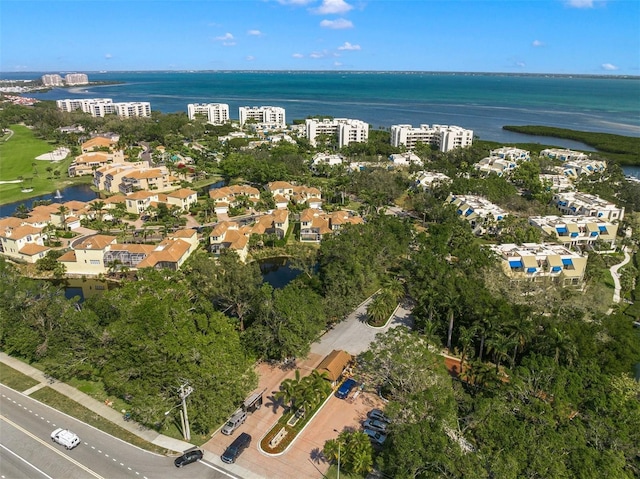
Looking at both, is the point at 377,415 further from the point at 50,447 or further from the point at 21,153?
the point at 21,153

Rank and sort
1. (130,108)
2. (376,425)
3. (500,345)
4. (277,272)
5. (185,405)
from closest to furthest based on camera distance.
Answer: (185,405), (376,425), (500,345), (277,272), (130,108)

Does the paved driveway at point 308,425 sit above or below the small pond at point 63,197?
below

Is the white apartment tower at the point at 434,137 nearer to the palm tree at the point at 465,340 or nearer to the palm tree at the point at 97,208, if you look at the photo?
the palm tree at the point at 97,208

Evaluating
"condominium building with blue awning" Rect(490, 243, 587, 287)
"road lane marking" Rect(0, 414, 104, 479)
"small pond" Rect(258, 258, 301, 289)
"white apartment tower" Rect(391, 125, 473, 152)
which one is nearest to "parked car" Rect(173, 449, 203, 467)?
"road lane marking" Rect(0, 414, 104, 479)

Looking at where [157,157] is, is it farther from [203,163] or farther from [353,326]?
[353,326]

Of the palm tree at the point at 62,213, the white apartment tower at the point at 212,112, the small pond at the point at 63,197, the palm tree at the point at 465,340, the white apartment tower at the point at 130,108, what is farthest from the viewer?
the white apartment tower at the point at 130,108

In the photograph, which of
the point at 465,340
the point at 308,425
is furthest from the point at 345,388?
the point at 465,340

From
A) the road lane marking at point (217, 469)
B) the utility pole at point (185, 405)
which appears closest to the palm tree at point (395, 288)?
the utility pole at point (185, 405)
